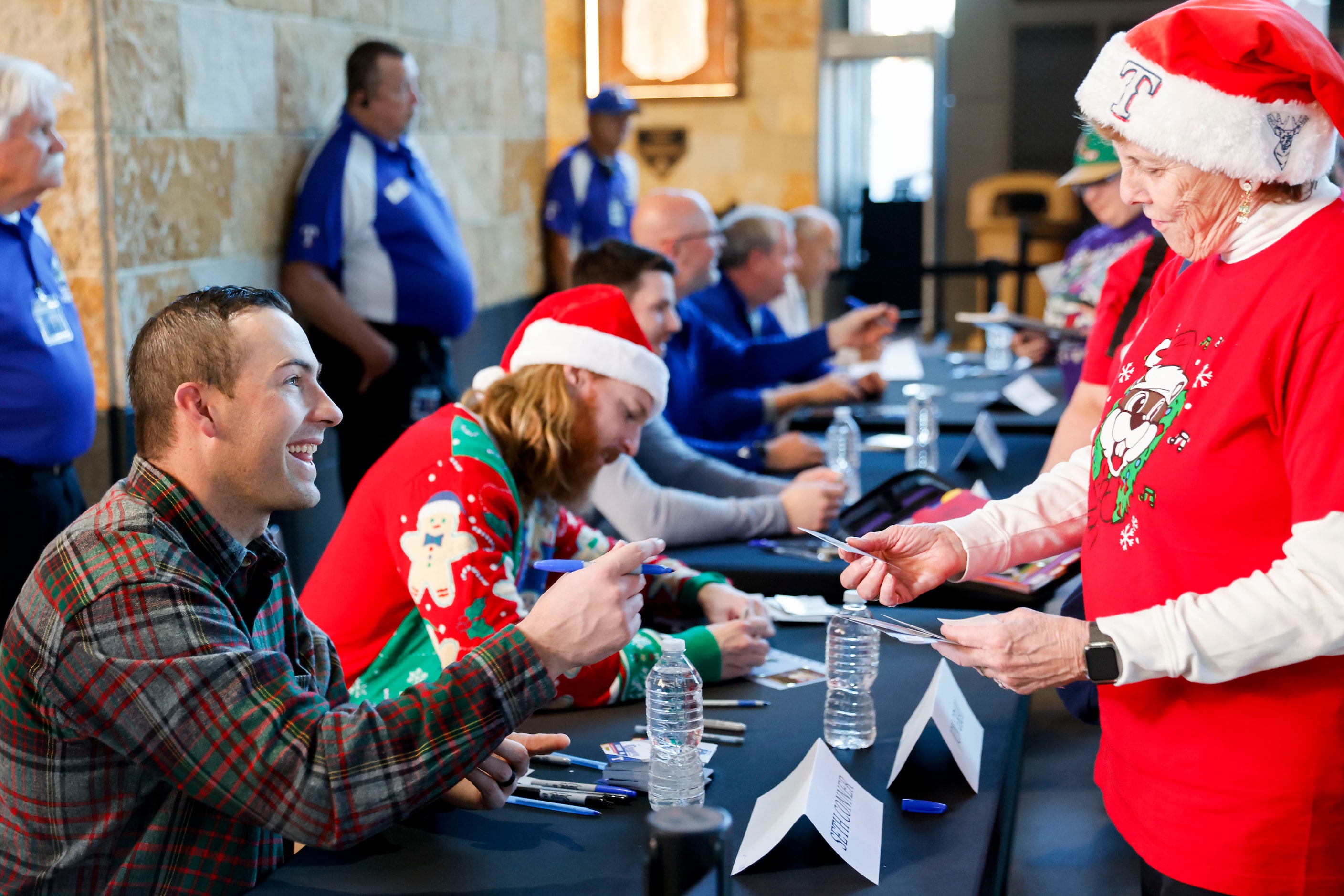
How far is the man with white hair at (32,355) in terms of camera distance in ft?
8.39

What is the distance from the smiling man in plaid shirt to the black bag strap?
1.34m

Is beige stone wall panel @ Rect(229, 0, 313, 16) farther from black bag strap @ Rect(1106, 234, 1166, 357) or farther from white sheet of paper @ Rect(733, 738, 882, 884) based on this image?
white sheet of paper @ Rect(733, 738, 882, 884)

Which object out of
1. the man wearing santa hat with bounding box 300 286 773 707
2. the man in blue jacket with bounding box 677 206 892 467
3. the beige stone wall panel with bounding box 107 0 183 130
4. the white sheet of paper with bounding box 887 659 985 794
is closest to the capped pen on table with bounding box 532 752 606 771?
the man wearing santa hat with bounding box 300 286 773 707

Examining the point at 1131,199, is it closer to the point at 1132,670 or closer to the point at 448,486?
the point at 1132,670

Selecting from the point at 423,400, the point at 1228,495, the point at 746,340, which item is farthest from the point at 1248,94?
the point at 746,340

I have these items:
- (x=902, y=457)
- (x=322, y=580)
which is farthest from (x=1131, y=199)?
(x=902, y=457)

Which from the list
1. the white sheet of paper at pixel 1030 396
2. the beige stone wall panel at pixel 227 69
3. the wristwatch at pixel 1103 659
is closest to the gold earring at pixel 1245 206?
the wristwatch at pixel 1103 659

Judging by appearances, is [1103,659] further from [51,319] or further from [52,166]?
[52,166]

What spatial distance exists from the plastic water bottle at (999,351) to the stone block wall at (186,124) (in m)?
2.42

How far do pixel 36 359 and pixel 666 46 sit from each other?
22.5 feet

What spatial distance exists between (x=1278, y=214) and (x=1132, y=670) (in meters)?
0.47

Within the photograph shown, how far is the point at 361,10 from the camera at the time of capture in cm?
418

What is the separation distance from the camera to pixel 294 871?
127 cm

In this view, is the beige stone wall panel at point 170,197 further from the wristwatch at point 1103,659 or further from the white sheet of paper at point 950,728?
the wristwatch at point 1103,659
